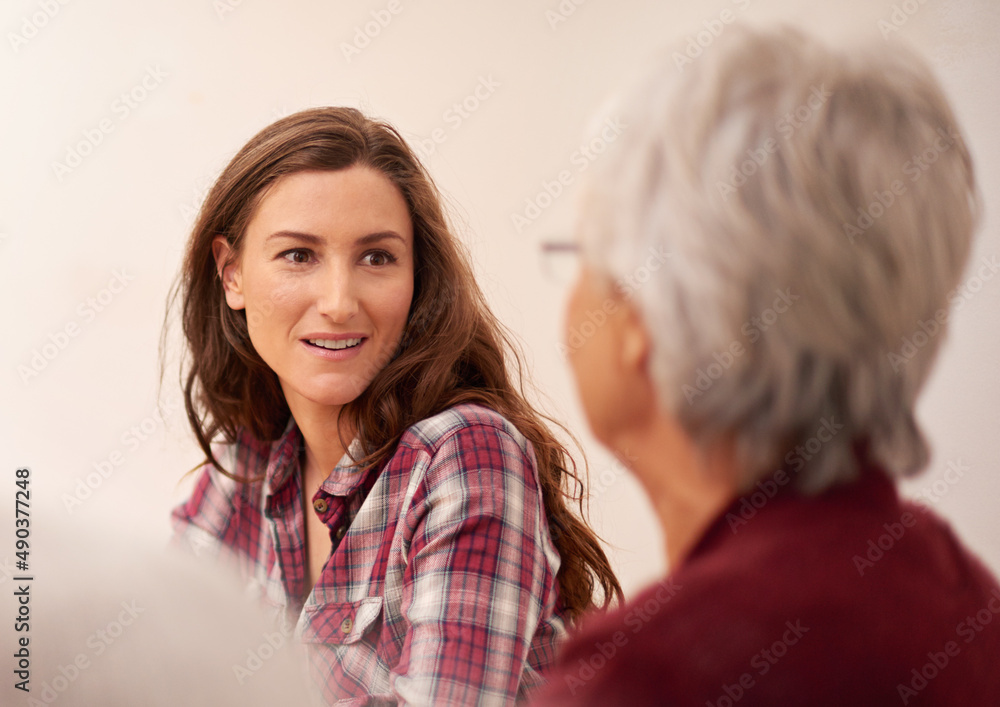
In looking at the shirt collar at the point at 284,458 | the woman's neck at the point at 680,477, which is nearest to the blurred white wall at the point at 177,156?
the shirt collar at the point at 284,458

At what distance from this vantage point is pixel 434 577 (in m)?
0.72

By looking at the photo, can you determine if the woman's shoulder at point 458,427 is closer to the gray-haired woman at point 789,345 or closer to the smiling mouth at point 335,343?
the smiling mouth at point 335,343

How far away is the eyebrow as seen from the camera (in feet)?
2.64

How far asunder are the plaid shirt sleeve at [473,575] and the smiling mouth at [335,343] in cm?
14

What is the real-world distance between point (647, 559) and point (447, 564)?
0.20 metres

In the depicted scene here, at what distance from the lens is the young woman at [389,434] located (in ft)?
2.36

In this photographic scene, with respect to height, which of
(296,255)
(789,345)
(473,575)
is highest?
(296,255)

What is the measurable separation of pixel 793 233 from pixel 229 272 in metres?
0.62

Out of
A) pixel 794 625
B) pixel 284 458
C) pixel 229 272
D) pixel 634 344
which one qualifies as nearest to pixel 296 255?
pixel 229 272

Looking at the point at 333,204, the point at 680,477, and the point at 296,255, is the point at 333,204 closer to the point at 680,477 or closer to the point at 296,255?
the point at 296,255

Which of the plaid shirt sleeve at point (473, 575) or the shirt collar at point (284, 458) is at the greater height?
the shirt collar at point (284, 458)

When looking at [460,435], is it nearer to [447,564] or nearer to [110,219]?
[447,564]

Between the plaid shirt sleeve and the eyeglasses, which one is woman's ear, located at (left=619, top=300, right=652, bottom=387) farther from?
the plaid shirt sleeve

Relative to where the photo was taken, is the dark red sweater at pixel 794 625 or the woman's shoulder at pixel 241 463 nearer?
the dark red sweater at pixel 794 625
